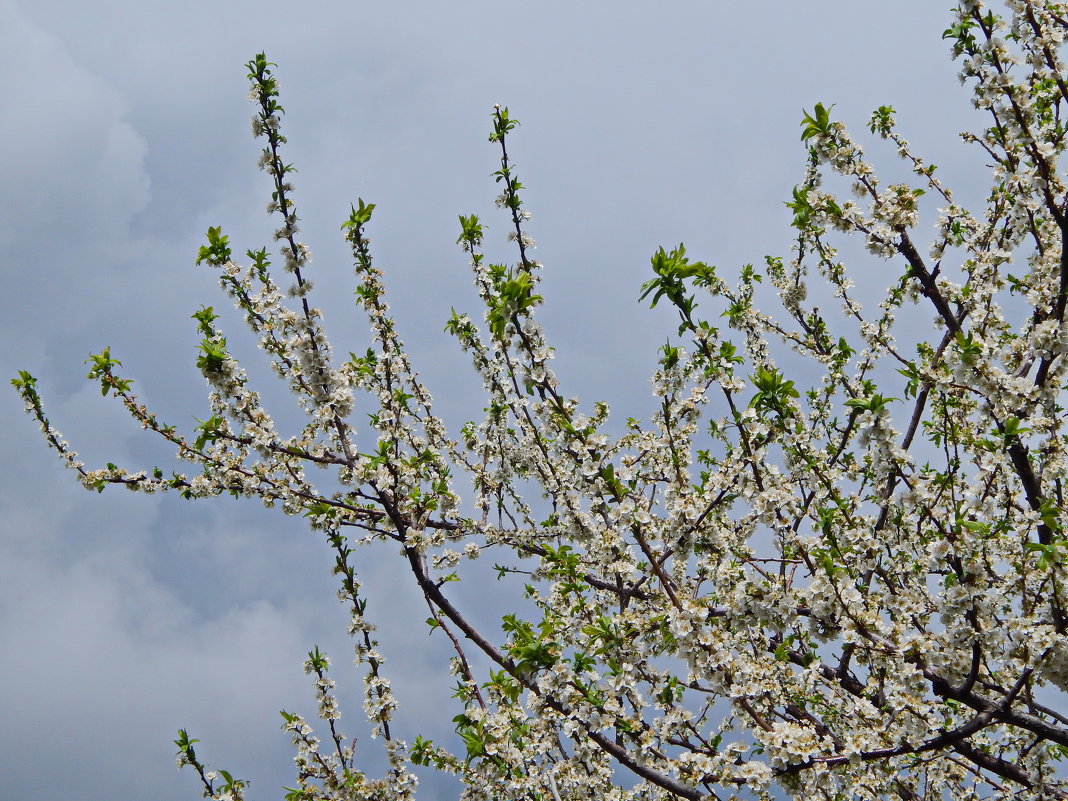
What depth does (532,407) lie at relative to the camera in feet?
17.3

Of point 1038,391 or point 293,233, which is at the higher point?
point 293,233

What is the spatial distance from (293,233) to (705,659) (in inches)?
182

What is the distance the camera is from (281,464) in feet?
21.7

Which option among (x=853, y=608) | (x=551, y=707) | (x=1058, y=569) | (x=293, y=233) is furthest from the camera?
(x=293, y=233)

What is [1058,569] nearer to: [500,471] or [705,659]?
[705,659]

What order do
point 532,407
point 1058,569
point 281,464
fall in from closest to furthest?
point 1058,569 → point 532,407 → point 281,464

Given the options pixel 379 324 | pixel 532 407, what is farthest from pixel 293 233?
pixel 532 407

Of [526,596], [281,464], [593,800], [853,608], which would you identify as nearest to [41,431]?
[281,464]

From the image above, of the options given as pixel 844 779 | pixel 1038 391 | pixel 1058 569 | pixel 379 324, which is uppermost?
pixel 379 324

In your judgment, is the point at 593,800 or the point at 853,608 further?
the point at 593,800

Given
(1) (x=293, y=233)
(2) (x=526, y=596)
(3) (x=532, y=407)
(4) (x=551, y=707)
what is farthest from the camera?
(2) (x=526, y=596)

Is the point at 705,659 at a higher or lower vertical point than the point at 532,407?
lower

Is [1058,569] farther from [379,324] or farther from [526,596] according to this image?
[379,324]

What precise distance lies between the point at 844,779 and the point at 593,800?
2.43 m
